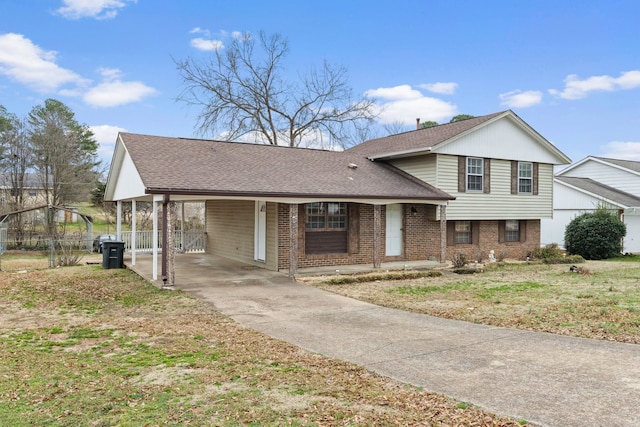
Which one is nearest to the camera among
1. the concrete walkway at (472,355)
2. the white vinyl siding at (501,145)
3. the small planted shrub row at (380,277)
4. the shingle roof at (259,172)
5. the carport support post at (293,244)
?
the concrete walkway at (472,355)

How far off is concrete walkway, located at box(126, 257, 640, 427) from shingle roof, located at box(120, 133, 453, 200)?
11.3 ft

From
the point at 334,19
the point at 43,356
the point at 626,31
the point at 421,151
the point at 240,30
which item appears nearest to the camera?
the point at 43,356

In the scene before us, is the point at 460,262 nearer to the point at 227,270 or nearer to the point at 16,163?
the point at 227,270

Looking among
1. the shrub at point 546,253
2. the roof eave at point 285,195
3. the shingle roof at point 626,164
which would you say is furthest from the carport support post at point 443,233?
the shingle roof at point 626,164

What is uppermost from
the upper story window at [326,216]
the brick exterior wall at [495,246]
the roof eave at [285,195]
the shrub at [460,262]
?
the roof eave at [285,195]

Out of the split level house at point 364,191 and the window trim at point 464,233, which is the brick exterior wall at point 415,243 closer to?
the split level house at point 364,191

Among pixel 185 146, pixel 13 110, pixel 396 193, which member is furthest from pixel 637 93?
pixel 13 110

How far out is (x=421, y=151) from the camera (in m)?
17.8

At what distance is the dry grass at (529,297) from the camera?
8586mm

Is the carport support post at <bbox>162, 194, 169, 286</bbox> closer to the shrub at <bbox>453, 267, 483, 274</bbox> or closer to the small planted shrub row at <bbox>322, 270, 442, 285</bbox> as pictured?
the small planted shrub row at <bbox>322, 270, 442, 285</bbox>

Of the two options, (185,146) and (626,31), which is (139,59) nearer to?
(185,146)

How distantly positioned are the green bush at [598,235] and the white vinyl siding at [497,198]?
291cm

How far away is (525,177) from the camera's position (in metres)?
20.5

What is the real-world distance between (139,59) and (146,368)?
18.1m
